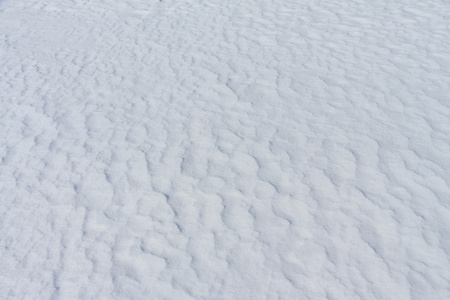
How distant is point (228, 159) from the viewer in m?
2.86

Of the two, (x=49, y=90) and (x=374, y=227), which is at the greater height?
(x=374, y=227)

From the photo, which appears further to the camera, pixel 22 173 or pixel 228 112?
pixel 228 112

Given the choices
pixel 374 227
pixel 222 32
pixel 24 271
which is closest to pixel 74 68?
pixel 222 32

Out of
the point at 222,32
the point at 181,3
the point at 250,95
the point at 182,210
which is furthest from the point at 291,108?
the point at 181,3

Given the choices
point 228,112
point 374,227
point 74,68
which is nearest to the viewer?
point 374,227

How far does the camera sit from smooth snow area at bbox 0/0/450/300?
2186mm

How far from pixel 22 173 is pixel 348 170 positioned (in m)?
1.67

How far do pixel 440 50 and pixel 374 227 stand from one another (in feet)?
6.91

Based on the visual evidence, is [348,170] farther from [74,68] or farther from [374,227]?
[74,68]

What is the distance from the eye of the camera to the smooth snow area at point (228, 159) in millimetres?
2186

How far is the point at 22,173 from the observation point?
2789 millimetres

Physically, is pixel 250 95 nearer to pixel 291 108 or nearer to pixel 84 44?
pixel 291 108

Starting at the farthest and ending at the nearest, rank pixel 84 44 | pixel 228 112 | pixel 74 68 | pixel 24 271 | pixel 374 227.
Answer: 1. pixel 84 44
2. pixel 74 68
3. pixel 228 112
4. pixel 374 227
5. pixel 24 271

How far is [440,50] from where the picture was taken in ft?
12.9
